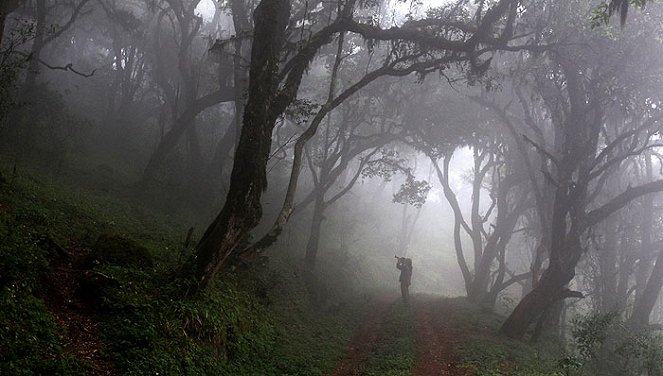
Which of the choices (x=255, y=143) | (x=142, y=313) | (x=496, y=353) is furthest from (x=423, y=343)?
(x=142, y=313)

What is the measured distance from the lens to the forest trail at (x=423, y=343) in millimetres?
12008

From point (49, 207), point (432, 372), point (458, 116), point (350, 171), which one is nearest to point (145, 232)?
point (49, 207)

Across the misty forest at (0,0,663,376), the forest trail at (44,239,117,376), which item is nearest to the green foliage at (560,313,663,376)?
the misty forest at (0,0,663,376)

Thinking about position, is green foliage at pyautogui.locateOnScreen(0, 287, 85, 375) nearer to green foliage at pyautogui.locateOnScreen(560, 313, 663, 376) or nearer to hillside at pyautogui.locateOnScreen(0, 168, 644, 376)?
hillside at pyautogui.locateOnScreen(0, 168, 644, 376)

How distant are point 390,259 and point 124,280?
35018 mm

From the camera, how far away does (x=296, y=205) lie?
17844mm

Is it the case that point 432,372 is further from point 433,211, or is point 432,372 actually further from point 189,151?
point 433,211

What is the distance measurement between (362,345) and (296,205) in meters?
5.65

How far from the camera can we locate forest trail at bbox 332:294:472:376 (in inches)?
473

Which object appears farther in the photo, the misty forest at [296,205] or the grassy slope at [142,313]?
the misty forest at [296,205]

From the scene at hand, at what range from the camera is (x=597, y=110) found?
16797mm

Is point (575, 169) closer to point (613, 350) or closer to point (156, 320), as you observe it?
point (613, 350)

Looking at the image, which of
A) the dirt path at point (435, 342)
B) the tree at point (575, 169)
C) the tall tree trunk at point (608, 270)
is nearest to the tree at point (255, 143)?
the dirt path at point (435, 342)

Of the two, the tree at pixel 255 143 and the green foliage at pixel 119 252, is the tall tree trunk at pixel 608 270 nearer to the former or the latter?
the tree at pixel 255 143
